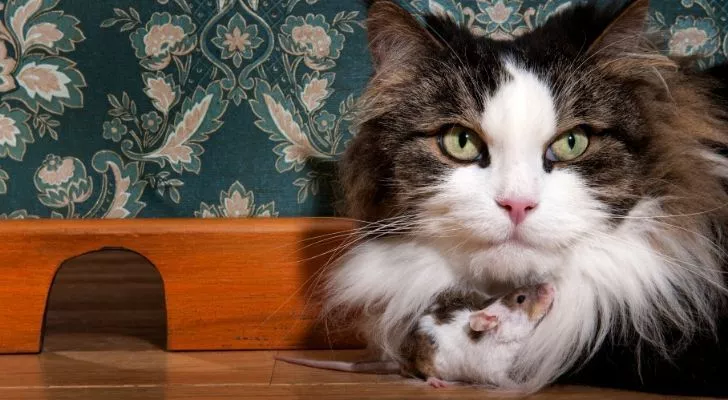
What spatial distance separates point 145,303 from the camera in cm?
214

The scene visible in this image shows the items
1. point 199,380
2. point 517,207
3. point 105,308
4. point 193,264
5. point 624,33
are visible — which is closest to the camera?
point 517,207

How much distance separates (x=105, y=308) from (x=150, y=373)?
1.90 ft

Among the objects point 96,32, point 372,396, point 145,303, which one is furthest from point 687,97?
point 145,303

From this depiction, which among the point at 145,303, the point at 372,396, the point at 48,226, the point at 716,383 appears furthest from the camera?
the point at 145,303

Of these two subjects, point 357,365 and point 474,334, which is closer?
point 474,334

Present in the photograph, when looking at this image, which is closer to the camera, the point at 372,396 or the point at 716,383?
the point at 716,383

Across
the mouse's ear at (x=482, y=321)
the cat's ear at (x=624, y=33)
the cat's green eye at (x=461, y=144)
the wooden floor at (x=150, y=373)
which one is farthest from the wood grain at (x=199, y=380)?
the cat's ear at (x=624, y=33)

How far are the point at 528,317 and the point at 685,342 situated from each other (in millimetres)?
234

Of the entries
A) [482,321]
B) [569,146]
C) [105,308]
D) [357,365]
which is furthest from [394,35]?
[105,308]

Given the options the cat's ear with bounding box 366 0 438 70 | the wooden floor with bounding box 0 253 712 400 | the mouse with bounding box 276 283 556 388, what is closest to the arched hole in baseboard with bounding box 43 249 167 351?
the wooden floor with bounding box 0 253 712 400

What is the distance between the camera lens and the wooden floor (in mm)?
1396

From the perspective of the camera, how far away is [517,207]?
47.9 inches

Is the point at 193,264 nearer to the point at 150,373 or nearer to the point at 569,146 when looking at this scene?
the point at 150,373

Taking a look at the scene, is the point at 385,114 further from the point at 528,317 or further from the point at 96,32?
the point at 96,32
